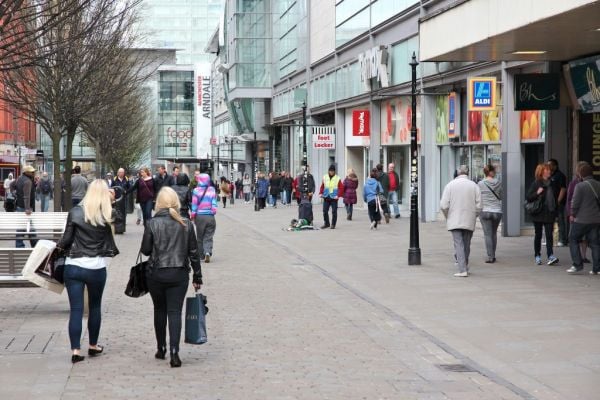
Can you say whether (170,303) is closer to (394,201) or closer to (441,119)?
(441,119)

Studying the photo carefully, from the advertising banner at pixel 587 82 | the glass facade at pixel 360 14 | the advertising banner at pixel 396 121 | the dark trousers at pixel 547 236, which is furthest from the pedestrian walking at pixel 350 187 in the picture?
the dark trousers at pixel 547 236

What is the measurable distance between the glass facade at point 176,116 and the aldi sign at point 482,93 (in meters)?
110

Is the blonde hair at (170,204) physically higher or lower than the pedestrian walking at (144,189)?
higher

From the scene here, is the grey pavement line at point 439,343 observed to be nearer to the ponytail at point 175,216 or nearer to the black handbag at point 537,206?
the ponytail at point 175,216

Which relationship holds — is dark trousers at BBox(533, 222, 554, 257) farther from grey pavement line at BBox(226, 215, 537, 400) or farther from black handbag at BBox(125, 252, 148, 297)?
black handbag at BBox(125, 252, 148, 297)

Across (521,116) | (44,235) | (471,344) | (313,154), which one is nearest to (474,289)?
(471,344)

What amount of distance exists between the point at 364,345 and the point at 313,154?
40392 mm

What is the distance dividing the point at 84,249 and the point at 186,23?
5761 inches

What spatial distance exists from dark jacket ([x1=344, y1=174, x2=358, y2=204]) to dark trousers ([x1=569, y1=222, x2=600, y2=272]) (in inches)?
604

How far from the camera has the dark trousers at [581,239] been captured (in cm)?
1516

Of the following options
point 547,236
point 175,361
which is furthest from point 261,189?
point 175,361

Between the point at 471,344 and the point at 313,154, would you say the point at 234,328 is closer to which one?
the point at 471,344

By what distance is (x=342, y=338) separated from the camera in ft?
32.7

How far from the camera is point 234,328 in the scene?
34.6 feet
